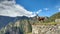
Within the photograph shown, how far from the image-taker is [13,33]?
28.0 metres

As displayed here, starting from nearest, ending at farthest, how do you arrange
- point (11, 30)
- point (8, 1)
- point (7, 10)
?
point (8, 1) → point (7, 10) → point (11, 30)

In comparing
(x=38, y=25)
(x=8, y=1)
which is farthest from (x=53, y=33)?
(x=8, y=1)

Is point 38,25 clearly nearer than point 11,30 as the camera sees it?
Yes

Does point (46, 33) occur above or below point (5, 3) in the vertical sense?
below

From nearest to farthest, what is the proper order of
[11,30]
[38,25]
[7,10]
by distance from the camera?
[38,25] → [7,10] → [11,30]

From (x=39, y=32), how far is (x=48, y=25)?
0.49 m

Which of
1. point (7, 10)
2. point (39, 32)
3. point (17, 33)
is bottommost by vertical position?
point (17, 33)

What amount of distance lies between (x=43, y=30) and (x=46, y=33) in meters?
0.16

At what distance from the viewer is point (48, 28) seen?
17.4 feet

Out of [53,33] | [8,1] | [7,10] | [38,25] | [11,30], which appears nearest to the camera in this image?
[53,33]

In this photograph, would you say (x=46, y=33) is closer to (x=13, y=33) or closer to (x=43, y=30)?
(x=43, y=30)

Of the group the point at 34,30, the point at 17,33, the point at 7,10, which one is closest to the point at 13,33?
the point at 17,33

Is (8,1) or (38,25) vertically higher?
(8,1)

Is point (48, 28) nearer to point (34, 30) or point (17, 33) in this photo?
point (34, 30)
